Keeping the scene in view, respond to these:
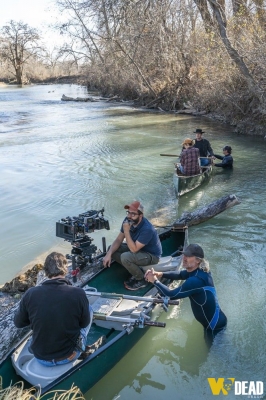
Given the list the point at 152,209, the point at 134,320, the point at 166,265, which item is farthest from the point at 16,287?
the point at 152,209

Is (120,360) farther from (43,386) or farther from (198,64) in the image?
(198,64)

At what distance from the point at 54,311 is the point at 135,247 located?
6.81 ft

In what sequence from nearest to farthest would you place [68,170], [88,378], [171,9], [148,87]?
[88,378] < [68,170] < [171,9] < [148,87]

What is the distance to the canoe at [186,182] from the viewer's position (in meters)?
10.2

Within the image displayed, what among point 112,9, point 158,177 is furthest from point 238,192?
point 112,9

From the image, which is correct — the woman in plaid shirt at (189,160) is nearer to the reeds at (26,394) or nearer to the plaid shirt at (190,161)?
the plaid shirt at (190,161)

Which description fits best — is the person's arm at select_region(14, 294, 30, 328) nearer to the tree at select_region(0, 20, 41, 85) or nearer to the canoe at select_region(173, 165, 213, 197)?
the canoe at select_region(173, 165, 213, 197)

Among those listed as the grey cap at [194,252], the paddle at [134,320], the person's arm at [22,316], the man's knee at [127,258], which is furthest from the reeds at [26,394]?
the man's knee at [127,258]

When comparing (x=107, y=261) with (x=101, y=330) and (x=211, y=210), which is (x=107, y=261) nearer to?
(x=101, y=330)

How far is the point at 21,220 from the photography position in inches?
372

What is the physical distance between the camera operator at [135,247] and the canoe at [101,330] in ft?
0.53

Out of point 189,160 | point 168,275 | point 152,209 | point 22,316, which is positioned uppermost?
point 189,160

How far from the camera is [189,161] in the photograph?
1049 centimetres

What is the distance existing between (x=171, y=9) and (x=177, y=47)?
2651mm
